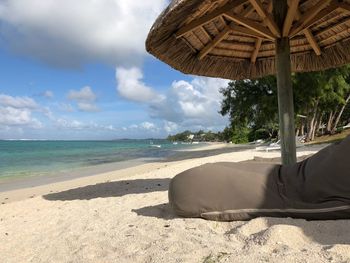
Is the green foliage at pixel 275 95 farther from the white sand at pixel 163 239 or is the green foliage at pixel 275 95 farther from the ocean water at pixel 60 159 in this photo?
the white sand at pixel 163 239

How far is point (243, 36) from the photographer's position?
6.42m

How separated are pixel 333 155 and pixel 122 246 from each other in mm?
1923

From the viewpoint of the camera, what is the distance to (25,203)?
6.49 metres

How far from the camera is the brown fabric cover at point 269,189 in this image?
3.08 metres

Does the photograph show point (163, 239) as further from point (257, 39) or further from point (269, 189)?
point (257, 39)

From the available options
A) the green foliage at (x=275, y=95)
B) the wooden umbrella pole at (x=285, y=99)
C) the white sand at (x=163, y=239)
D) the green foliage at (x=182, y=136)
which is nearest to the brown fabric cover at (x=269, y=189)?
the white sand at (x=163, y=239)

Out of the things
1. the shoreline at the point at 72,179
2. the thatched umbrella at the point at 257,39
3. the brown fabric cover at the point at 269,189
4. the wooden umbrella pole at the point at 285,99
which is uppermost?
the thatched umbrella at the point at 257,39

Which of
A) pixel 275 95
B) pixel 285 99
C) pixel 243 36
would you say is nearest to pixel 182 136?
pixel 275 95

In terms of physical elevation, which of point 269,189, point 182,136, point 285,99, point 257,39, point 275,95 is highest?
point 275,95

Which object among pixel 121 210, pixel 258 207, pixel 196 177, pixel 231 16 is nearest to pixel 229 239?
pixel 258 207

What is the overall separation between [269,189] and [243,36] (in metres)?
3.76

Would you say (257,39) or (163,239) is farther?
(257,39)

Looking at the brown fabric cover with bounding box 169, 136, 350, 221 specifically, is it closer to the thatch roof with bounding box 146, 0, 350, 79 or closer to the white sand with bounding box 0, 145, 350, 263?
the white sand with bounding box 0, 145, 350, 263

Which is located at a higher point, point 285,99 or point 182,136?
point 182,136
